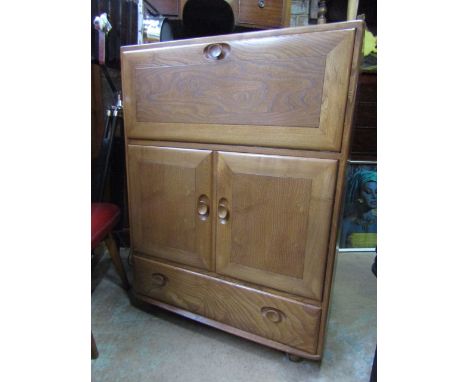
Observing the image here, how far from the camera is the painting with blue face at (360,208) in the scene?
1550 millimetres

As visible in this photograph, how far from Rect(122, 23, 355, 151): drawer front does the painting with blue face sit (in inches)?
37.9

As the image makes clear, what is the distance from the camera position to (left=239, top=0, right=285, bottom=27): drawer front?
1.11 m

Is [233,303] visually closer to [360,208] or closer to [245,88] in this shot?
[245,88]

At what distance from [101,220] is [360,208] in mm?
1360

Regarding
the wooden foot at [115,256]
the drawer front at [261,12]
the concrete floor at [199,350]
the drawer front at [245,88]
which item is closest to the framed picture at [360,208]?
the concrete floor at [199,350]

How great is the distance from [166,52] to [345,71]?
50cm

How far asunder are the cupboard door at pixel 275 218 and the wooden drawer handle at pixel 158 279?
0.87ft

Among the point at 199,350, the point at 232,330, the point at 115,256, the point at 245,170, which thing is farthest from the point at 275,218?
the point at 115,256

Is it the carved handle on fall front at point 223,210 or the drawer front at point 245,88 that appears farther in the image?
the carved handle on fall front at point 223,210

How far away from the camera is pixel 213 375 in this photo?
83cm

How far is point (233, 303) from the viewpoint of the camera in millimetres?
875

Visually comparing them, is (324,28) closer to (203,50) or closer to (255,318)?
(203,50)

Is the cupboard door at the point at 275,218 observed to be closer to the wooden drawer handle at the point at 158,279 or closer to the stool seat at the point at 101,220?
the wooden drawer handle at the point at 158,279
